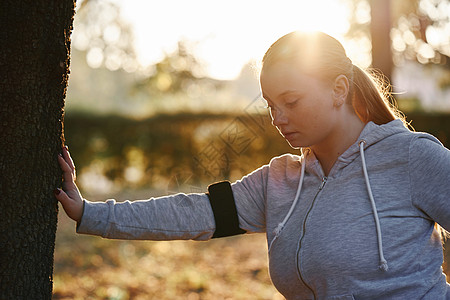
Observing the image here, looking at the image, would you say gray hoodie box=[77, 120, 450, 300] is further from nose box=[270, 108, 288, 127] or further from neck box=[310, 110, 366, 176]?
nose box=[270, 108, 288, 127]

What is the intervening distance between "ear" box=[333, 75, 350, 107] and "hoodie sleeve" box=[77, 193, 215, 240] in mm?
706

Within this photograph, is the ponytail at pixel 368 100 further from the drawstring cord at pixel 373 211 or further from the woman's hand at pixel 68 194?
the woman's hand at pixel 68 194

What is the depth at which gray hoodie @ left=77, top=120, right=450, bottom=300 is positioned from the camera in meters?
1.84

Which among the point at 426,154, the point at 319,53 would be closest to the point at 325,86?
the point at 319,53

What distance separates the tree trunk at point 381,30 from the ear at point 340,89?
5.16 m

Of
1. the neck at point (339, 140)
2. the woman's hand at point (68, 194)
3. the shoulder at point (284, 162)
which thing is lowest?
the woman's hand at point (68, 194)

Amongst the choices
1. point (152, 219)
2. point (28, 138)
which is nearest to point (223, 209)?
point (152, 219)

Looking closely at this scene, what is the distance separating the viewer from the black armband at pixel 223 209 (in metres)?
2.17

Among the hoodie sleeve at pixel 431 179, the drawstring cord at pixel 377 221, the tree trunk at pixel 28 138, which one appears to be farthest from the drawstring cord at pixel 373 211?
the tree trunk at pixel 28 138

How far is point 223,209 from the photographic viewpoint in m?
2.18

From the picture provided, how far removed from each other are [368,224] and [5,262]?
140 cm

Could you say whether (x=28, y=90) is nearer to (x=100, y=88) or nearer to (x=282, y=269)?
(x=282, y=269)

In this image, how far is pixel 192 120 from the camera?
32.8 feet

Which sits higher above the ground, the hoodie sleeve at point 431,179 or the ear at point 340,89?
the ear at point 340,89
